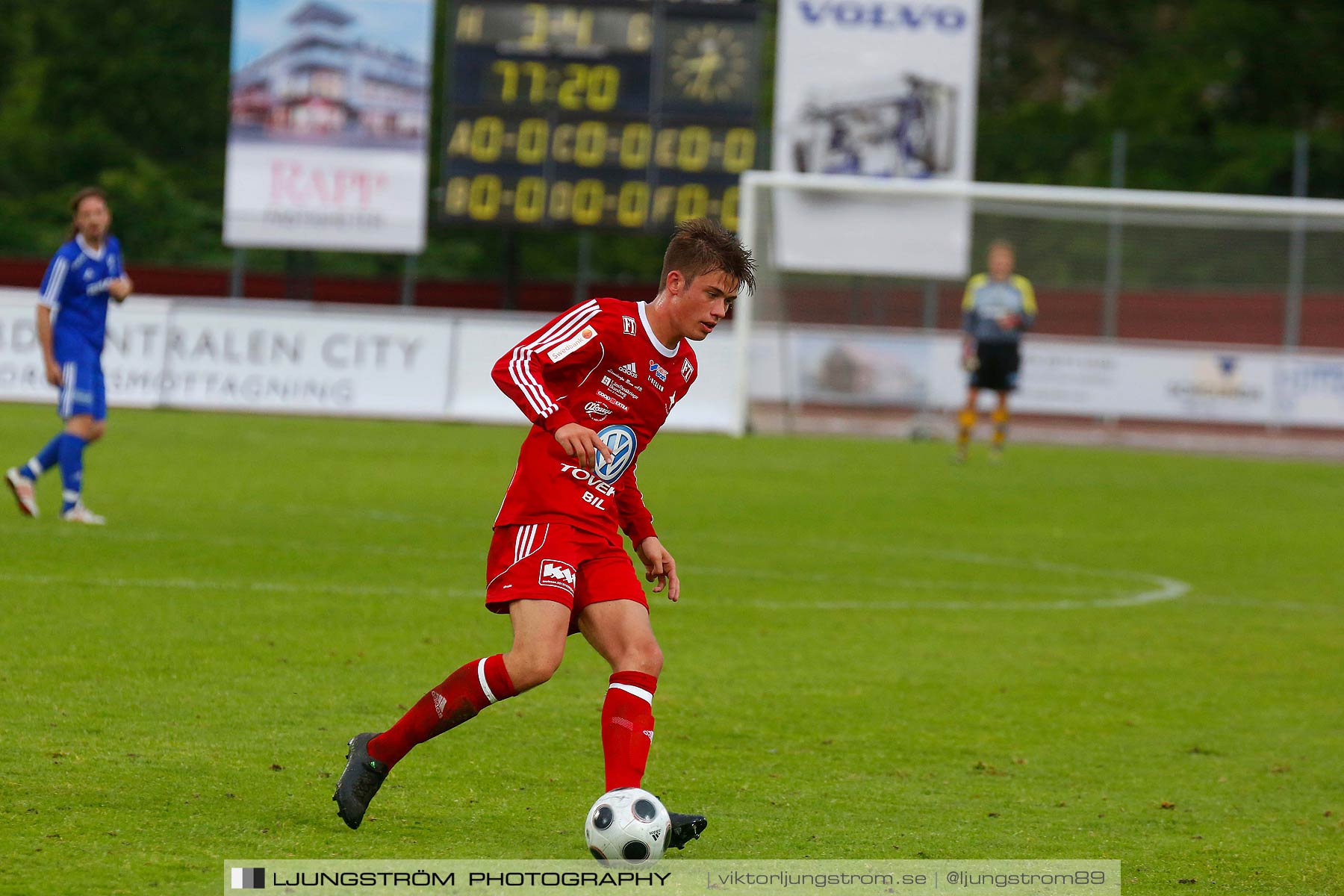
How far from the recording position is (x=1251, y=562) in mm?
11938

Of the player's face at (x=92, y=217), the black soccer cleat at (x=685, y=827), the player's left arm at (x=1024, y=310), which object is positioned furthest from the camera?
the player's left arm at (x=1024, y=310)

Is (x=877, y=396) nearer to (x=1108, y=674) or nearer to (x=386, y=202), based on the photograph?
(x=386, y=202)

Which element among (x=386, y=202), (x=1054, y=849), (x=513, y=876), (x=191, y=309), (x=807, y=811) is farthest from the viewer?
(x=386, y=202)

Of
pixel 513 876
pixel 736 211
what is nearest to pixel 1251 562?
pixel 513 876

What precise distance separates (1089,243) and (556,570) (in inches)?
971

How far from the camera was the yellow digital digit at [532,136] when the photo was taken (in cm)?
2314

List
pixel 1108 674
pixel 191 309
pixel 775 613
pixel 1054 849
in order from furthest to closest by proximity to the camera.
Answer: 1. pixel 191 309
2. pixel 775 613
3. pixel 1108 674
4. pixel 1054 849

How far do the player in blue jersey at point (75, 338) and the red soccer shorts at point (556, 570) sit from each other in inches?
245

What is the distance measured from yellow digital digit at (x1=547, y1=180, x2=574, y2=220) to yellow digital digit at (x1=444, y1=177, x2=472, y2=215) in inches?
43.7

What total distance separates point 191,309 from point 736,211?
7.39m

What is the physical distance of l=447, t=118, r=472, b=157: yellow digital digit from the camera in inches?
912

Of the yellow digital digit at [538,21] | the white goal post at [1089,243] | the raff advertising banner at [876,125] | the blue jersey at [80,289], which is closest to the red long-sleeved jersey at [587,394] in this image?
the blue jersey at [80,289]

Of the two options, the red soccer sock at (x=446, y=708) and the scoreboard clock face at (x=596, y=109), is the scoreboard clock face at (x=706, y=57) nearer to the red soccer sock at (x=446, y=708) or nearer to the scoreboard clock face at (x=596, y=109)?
the scoreboard clock face at (x=596, y=109)

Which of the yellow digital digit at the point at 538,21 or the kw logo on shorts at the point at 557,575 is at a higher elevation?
the yellow digital digit at the point at 538,21
